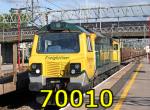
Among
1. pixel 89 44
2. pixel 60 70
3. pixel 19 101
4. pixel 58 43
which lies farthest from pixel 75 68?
pixel 19 101

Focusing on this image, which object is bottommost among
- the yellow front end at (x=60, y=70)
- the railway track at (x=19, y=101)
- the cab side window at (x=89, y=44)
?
the railway track at (x=19, y=101)

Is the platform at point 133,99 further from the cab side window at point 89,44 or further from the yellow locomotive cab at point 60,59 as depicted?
the cab side window at point 89,44

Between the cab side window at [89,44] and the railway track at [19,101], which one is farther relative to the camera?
the railway track at [19,101]

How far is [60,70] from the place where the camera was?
54.5ft

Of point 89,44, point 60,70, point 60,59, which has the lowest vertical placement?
point 60,70

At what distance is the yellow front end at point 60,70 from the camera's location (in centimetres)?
1636

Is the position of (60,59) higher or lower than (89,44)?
lower

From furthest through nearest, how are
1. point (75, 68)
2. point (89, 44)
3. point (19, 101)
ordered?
point (19, 101), point (89, 44), point (75, 68)

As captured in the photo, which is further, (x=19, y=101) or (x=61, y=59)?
(x=19, y=101)

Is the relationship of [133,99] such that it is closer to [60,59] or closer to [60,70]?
[60,70]

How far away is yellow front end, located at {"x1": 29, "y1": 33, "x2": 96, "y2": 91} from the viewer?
53.7 ft

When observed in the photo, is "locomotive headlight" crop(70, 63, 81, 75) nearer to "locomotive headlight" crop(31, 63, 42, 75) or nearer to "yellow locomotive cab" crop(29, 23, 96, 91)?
"yellow locomotive cab" crop(29, 23, 96, 91)

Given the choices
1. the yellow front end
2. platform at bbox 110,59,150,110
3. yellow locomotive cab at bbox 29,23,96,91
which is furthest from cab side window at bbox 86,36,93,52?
platform at bbox 110,59,150,110

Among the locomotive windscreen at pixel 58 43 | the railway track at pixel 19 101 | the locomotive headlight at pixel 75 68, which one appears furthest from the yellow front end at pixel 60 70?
the railway track at pixel 19 101
